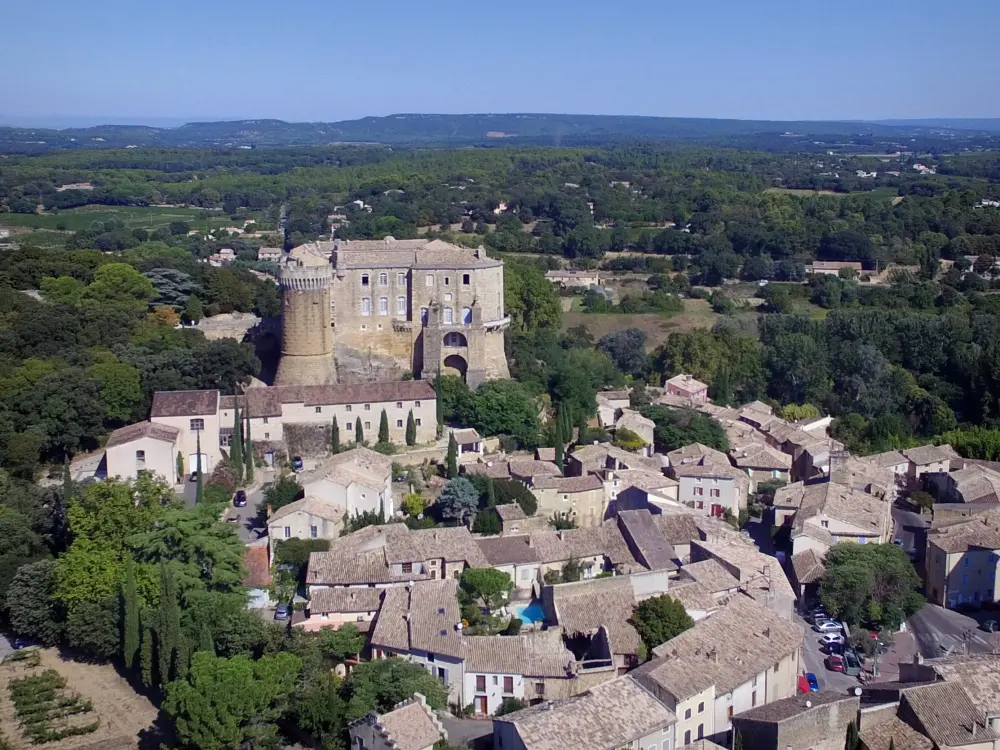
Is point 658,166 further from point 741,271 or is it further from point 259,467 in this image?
point 259,467

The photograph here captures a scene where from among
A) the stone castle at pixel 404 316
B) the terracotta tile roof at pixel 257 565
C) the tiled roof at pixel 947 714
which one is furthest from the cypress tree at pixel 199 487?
the tiled roof at pixel 947 714

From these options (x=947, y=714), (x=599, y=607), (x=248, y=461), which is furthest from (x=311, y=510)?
(x=947, y=714)

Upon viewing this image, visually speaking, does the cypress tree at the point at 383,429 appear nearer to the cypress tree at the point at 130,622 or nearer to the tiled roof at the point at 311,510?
the tiled roof at the point at 311,510

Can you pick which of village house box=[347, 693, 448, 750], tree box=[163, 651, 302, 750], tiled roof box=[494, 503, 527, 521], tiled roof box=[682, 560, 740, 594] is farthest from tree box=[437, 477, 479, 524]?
village house box=[347, 693, 448, 750]

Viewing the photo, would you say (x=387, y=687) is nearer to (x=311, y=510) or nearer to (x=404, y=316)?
(x=311, y=510)

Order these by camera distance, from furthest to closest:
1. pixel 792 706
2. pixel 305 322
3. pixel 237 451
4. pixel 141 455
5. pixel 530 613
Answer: pixel 305 322, pixel 237 451, pixel 141 455, pixel 530 613, pixel 792 706

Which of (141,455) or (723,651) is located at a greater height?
(141,455)

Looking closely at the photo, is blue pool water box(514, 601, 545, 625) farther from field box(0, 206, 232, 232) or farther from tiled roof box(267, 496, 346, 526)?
field box(0, 206, 232, 232)
